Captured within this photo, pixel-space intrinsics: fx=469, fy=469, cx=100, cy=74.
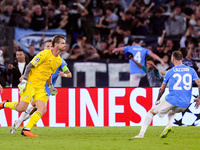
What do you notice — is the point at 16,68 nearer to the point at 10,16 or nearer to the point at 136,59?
the point at 136,59

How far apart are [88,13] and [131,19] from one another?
1.63 metres

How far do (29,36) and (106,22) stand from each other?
9.75ft

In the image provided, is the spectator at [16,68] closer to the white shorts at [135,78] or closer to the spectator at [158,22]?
the white shorts at [135,78]

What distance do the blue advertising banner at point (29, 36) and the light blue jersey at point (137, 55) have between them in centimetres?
258

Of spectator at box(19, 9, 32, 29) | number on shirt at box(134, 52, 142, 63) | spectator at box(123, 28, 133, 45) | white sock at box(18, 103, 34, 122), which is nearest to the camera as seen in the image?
white sock at box(18, 103, 34, 122)

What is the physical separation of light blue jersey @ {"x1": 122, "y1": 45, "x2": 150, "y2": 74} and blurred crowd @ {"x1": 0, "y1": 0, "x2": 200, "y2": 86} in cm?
128

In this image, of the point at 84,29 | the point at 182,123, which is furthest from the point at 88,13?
the point at 182,123

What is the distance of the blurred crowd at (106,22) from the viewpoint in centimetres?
1581

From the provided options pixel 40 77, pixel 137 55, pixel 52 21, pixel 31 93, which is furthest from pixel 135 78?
pixel 31 93

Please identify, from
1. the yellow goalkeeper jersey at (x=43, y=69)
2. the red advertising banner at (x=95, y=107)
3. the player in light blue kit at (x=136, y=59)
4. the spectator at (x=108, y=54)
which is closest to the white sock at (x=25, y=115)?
the yellow goalkeeper jersey at (x=43, y=69)

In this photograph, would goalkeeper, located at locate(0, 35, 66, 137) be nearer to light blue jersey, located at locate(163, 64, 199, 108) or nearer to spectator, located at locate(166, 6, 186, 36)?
light blue jersey, located at locate(163, 64, 199, 108)

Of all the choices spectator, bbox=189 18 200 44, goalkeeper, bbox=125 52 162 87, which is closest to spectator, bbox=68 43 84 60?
goalkeeper, bbox=125 52 162 87

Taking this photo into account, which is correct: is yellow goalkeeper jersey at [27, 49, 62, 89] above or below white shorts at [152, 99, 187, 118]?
above

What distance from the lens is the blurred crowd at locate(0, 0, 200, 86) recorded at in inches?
623
